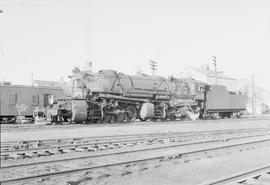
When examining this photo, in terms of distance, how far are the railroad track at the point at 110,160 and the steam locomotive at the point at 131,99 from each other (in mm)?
8917

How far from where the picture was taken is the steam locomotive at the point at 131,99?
19750mm

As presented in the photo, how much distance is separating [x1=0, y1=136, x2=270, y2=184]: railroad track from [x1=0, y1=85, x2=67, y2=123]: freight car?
15.2m

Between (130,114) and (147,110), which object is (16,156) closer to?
(130,114)

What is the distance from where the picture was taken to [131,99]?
71.9 ft

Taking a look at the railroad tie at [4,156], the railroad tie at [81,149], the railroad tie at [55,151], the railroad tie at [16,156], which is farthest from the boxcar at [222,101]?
the railroad tie at [4,156]

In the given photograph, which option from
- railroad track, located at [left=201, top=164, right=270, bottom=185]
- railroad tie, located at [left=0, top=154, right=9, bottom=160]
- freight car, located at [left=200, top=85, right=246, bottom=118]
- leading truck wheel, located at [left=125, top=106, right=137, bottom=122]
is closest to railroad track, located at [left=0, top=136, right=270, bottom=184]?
railroad tie, located at [left=0, top=154, right=9, bottom=160]

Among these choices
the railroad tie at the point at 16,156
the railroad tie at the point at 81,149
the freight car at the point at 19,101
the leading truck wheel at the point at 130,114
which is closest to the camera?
the railroad tie at the point at 16,156

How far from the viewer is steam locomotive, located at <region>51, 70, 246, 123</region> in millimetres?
19750

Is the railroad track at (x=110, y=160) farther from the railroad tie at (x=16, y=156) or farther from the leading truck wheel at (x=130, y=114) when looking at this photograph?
the leading truck wheel at (x=130, y=114)

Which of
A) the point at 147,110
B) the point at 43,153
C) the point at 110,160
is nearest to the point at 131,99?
the point at 147,110

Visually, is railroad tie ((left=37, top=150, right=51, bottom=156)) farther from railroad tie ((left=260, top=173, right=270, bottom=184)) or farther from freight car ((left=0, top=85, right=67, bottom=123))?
freight car ((left=0, top=85, right=67, bottom=123))

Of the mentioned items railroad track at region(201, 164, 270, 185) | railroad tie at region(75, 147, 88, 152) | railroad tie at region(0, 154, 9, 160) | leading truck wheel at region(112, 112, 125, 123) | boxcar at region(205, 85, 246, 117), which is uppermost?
boxcar at region(205, 85, 246, 117)

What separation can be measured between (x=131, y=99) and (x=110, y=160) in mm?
13163

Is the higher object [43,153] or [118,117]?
[118,117]
